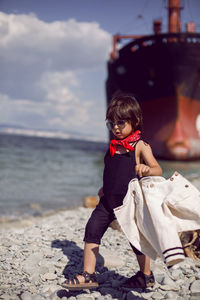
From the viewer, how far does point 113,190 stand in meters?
2.25

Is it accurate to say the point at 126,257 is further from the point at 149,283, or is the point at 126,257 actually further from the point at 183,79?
the point at 183,79

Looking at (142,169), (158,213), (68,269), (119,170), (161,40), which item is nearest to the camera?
(158,213)

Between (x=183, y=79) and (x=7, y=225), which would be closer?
(x=7, y=225)

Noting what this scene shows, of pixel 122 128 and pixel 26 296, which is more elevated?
pixel 122 128

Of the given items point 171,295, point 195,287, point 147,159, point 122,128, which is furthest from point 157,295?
point 122,128

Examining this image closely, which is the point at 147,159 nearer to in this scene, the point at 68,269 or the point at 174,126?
the point at 68,269

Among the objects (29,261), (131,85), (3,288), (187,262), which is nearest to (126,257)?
(187,262)

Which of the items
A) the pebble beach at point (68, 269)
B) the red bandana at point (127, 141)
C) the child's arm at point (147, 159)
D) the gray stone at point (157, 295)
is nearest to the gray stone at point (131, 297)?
the pebble beach at point (68, 269)

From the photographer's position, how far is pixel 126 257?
307 centimetres

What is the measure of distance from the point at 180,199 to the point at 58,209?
5088mm

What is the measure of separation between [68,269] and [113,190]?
3.35ft

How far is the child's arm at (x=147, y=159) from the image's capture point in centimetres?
205

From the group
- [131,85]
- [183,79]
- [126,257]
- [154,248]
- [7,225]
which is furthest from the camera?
[131,85]

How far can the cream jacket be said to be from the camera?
181 cm
